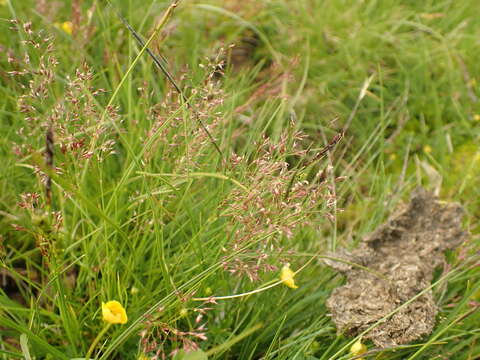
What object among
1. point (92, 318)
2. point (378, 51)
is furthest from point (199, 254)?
point (378, 51)

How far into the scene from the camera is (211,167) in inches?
63.0

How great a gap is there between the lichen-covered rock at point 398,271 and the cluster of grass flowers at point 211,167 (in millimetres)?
65

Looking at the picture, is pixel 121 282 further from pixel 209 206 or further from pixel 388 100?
pixel 388 100

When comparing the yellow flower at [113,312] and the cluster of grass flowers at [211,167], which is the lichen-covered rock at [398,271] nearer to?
the cluster of grass flowers at [211,167]

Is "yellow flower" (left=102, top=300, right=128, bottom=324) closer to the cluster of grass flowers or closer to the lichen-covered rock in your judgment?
the cluster of grass flowers

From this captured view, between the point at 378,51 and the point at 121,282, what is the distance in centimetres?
181

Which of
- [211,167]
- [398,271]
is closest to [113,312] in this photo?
[211,167]

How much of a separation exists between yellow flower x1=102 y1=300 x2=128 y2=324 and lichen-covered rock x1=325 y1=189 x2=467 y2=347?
21.1 inches

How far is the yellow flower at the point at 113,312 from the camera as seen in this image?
1001 mm

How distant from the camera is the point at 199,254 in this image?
1.33 m

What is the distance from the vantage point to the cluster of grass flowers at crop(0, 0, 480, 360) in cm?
116

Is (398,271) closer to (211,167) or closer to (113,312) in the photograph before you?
(211,167)

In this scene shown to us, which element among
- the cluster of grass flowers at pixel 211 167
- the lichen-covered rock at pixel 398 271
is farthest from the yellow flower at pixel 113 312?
the lichen-covered rock at pixel 398 271

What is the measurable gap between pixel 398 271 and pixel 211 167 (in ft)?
2.06
